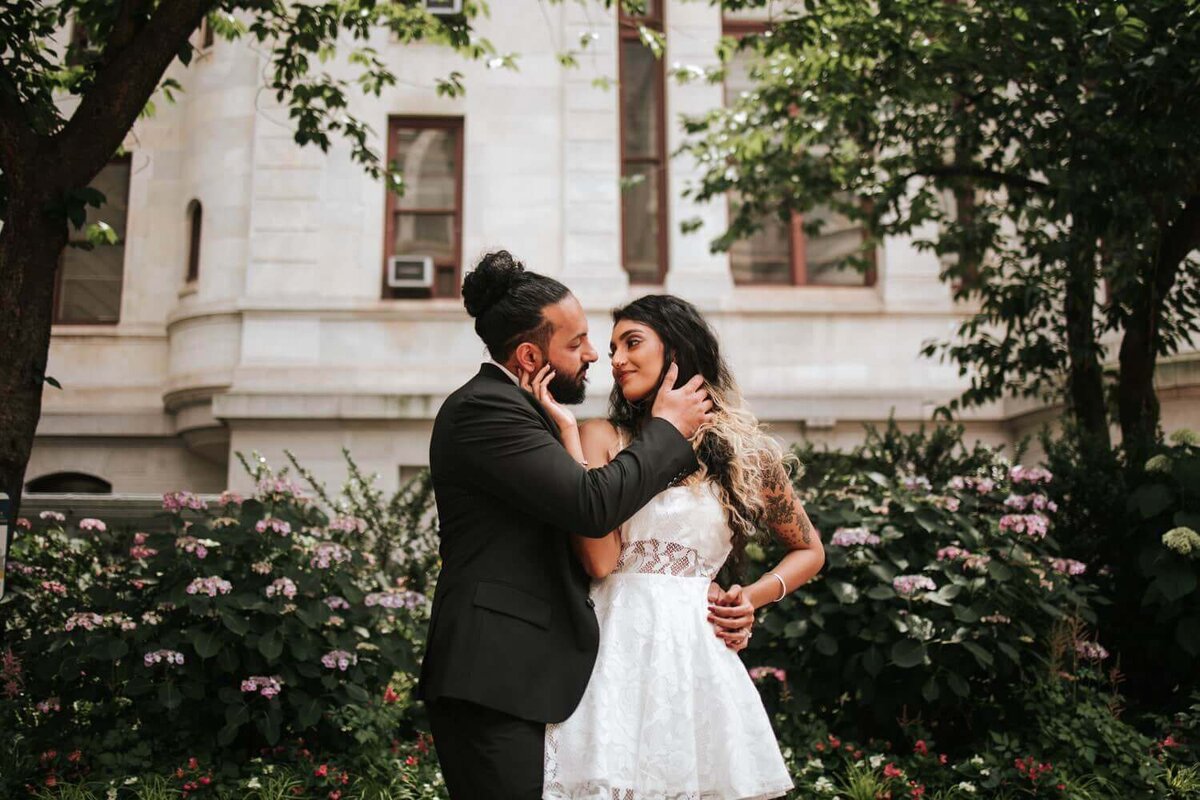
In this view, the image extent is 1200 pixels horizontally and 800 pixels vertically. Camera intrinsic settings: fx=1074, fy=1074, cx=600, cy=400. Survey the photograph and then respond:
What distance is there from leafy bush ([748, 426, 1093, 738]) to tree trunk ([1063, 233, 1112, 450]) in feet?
6.01

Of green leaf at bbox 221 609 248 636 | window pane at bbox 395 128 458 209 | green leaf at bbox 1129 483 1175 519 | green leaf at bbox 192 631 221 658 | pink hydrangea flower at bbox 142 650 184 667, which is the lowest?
pink hydrangea flower at bbox 142 650 184 667

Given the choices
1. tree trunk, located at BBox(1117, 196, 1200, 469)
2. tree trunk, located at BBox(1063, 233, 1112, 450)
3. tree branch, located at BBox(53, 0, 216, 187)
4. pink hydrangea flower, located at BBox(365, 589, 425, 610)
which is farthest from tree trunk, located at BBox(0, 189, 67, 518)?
tree trunk, located at BBox(1117, 196, 1200, 469)

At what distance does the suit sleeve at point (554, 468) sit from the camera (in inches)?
118

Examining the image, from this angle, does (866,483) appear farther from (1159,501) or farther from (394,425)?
(394,425)

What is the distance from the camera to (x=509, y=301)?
333 cm

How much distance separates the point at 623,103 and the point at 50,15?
9.46 metres

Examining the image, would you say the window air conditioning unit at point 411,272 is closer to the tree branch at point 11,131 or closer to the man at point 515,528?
the tree branch at point 11,131

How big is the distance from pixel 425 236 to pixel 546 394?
479 inches

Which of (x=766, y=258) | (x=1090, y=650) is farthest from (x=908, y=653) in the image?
(x=766, y=258)

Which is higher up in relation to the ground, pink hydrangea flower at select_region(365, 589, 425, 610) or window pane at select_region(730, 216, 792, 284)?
window pane at select_region(730, 216, 792, 284)

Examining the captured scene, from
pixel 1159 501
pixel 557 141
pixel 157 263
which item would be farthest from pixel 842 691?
pixel 157 263

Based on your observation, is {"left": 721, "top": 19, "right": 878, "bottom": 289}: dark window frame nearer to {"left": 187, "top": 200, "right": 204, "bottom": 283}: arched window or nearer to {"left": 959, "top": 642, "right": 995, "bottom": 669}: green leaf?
{"left": 187, "top": 200, "right": 204, "bottom": 283}: arched window

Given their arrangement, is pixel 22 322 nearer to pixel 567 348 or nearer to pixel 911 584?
pixel 567 348

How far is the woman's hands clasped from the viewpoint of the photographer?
3271mm
